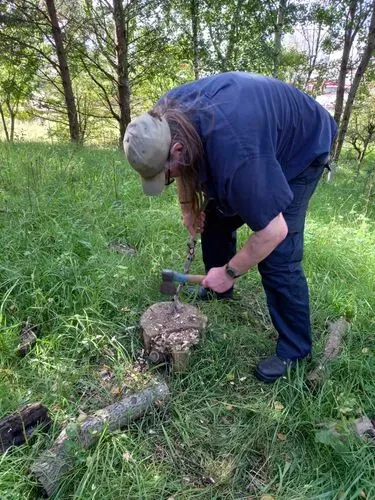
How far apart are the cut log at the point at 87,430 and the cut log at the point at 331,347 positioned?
776 millimetres

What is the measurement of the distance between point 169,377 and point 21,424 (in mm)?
714

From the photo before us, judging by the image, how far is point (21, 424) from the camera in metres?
1.49

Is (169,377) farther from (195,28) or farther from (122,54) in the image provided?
(195,28)

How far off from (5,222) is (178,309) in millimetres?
1503

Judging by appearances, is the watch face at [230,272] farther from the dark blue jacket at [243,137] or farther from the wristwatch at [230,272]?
the dark blue jacket at [243,137]

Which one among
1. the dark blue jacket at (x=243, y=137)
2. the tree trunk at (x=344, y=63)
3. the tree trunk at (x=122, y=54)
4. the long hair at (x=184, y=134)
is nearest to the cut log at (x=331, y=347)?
the dark blue jacket at (x=243, y=137)

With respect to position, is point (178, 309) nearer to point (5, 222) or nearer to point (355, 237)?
point (5, 222)

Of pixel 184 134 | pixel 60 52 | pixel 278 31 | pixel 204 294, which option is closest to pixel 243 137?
pixel 184 134

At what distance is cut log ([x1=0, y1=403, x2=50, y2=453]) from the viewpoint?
146 cm

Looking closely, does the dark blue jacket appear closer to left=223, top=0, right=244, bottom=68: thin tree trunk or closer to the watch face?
the watch face

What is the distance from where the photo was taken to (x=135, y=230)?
3.01 meters

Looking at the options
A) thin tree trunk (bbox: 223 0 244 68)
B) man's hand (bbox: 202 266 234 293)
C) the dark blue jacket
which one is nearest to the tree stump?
man's hand (bbox: 202 266 234 293)

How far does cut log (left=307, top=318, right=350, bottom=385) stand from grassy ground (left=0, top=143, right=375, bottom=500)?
47 mm

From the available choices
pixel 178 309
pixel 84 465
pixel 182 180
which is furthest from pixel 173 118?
pixel 84 465
